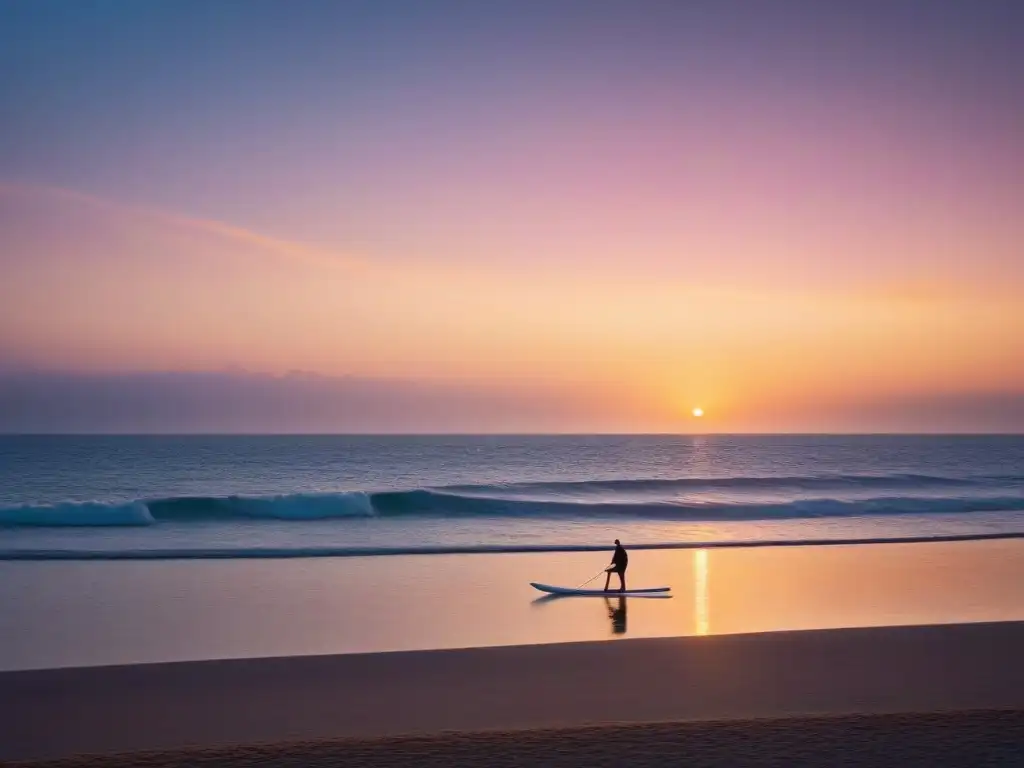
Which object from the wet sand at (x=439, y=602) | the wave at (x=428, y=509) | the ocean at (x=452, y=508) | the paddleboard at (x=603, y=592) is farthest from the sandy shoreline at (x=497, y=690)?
the wave at (x=428, y=509)

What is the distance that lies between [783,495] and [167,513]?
2787cm

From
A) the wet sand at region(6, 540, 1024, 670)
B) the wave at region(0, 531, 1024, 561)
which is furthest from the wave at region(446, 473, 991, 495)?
the wet sand at region(6, 540, 1024, 670)

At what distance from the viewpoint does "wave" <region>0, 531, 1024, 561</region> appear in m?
20.9

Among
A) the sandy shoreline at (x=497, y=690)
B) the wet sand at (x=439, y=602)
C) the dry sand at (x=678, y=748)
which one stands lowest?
the wet sand at (x=439, y=602)

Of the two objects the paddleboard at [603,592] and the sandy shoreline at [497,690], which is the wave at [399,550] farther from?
the sandy shoreline at [497,690]

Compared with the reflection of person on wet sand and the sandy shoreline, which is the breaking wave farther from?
the sandy shoreline

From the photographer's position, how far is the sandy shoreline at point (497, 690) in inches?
333

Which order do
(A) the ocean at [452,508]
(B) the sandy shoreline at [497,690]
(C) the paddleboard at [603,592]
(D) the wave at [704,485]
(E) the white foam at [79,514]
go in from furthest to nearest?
(D) the wave at [704,485] < (E) the white foam at [79,514] < (A) the ocean at [452,508] < (C) the paddleboard at [603,592] < (B) the sandy shoreline at [497,690]

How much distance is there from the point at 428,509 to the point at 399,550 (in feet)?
45.9

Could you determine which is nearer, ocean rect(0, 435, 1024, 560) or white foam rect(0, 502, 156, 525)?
ocean rect(0, 435, 1024, 560)

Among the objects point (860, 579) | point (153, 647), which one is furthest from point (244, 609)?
point (860, 579)

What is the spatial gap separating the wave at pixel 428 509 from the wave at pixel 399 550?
7775 millimetres

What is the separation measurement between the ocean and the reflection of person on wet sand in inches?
283

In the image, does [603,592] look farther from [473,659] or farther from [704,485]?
[704,485]
